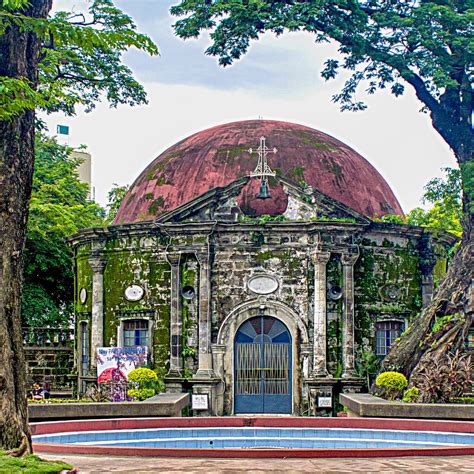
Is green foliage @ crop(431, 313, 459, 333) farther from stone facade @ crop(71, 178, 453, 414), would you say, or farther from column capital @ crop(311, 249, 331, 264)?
column capital @ crop(311, 249, 331, 264)

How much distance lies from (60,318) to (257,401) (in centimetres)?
1283

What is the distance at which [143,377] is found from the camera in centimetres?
2261

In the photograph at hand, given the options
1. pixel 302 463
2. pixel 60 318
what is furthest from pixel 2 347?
pixel 60 318

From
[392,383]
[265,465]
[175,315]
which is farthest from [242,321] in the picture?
[265,465]

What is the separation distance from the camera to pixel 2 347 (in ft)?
33.3

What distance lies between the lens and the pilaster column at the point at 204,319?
2350 cm

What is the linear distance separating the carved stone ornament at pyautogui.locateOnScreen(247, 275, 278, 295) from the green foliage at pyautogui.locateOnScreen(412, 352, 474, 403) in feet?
16.6

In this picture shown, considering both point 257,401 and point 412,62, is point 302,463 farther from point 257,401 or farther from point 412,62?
point 412,62

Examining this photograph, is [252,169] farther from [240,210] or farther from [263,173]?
[240,210]

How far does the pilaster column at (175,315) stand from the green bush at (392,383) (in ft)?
17.6

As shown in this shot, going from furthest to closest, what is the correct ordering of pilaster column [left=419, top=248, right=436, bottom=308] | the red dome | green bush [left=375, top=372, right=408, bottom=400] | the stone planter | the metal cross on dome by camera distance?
the red dome → pilaster column [left=419, top=248, right=436, bottom=308] → the metal cross on dome → green bush [left=375, top=372, right=408, bottom=400] → the stone planter

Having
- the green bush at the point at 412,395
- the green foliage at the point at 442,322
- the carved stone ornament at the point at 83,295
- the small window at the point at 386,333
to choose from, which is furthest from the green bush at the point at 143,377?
the green foliage at the point at 442,322

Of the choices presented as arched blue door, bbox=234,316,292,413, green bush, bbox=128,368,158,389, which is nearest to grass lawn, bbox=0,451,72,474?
A: green bush, bbox=128,368,158,389

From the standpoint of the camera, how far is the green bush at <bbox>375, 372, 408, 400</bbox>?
67.9 feet
